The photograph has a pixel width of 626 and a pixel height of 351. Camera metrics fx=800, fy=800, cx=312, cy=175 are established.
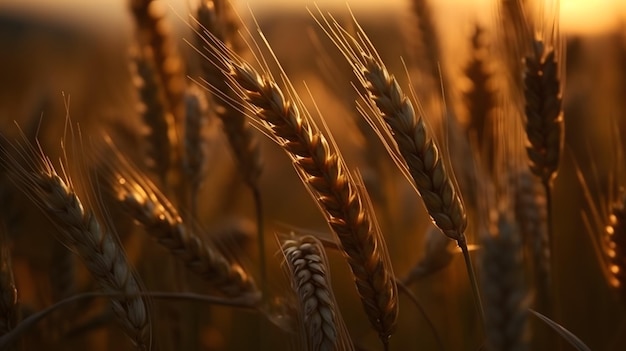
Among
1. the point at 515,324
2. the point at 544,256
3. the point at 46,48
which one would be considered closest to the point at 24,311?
the point at 544,256

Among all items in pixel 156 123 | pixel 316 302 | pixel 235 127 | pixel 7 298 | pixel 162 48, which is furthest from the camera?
pixel 162 48

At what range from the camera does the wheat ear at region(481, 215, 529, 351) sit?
0.93 metres

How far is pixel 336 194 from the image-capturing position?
137 centimetres

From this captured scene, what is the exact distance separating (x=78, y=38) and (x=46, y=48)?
2.62m

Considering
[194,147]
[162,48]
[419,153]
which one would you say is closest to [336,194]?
[419,153]

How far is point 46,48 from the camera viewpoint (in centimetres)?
646

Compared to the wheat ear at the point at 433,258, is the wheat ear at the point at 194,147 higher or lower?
higher

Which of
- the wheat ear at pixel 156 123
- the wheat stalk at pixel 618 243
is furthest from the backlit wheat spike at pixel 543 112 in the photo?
the wheat ear at pixel 156 123

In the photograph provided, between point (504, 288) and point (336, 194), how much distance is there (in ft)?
1.57

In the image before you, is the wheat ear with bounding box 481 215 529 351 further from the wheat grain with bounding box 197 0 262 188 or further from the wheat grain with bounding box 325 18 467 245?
the wheat grain with bounding box 197 0 262 188

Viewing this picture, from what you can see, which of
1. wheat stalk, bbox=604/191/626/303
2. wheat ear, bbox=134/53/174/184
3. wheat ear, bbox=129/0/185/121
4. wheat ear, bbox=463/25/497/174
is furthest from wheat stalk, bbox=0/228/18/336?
wheat ear, bbox=463/25/497/174

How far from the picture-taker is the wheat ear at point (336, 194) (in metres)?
1.35

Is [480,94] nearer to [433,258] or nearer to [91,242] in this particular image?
[433,258]

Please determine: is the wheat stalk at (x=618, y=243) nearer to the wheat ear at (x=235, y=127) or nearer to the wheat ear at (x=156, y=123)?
the wheat ear at (x=235, y=127)
